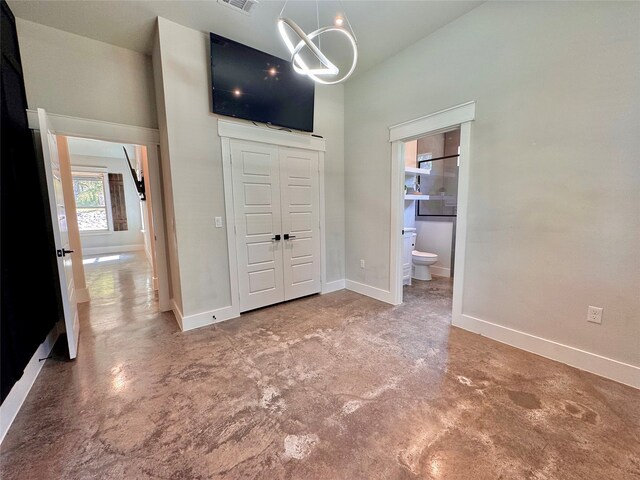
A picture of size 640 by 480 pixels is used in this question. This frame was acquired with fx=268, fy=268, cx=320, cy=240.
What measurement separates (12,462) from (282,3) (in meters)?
3.50

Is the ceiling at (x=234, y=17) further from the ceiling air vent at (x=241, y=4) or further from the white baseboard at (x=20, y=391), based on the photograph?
the white baseboard at (x=20, y=391)

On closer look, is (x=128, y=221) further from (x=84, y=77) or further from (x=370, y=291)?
(x=370, y=291)

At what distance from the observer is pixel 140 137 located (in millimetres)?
2920

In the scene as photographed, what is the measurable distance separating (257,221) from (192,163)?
91 cm

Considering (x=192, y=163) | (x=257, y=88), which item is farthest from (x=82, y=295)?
(x=257, y=88)

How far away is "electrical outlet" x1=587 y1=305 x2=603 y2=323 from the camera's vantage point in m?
1.95

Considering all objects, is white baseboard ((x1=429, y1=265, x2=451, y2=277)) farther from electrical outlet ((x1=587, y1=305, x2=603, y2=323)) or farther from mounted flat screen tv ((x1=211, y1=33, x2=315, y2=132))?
mounted flat screen tv ((x1=211, y1=33, x2=315, y2=132))

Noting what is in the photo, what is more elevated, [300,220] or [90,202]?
[90,202]

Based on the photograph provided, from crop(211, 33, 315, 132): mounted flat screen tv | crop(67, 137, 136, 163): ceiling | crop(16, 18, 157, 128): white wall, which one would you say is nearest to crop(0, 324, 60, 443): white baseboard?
crop(16, 18, 157, 128): white wall

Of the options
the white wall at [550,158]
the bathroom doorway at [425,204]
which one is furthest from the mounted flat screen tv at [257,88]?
the white wall at [550,158]

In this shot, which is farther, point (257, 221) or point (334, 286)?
point (334, 286)

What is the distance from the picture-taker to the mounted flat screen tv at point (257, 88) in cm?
273

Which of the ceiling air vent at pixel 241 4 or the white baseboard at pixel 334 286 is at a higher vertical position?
the ceiling air vent at pixel 241 4

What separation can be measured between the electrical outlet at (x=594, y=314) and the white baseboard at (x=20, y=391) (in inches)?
151
